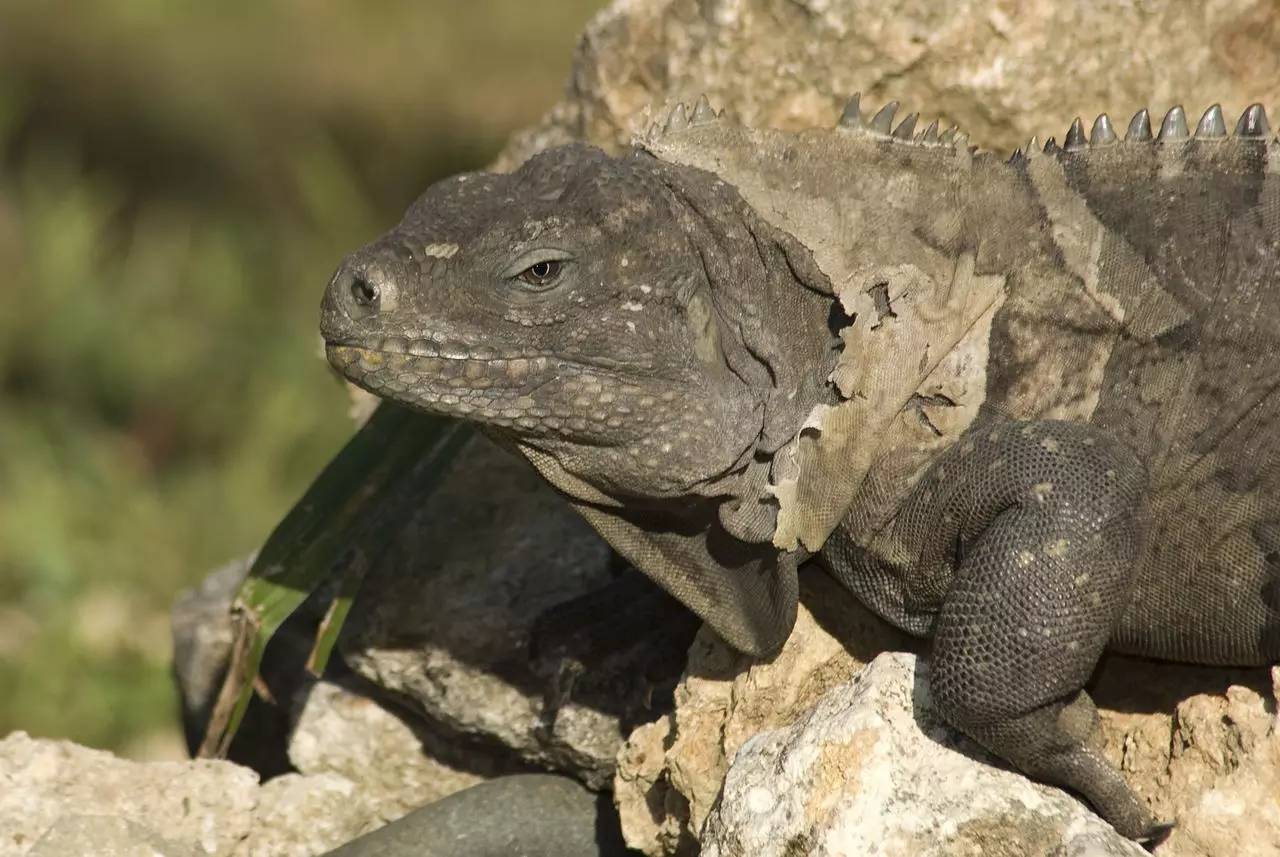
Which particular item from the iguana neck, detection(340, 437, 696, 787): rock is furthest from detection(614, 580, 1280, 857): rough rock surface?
the iguana neck

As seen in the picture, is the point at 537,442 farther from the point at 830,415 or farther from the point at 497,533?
the point at 497,533

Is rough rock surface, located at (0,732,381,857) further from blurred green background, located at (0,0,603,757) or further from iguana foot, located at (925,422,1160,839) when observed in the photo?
iguana foot, located at (925,422,1160,839)

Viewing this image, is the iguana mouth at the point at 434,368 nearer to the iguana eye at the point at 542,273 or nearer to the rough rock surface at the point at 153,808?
the iguana eye at the point at 542,273

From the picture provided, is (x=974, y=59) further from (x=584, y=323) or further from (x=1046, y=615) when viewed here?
(x=1046, y=615)

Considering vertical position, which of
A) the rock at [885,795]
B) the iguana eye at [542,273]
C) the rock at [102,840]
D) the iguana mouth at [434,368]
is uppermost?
the iguana eye at [542,273]

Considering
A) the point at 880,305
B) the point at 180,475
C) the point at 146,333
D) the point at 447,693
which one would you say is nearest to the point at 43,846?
the point at 447,693

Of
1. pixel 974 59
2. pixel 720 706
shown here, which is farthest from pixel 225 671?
pixel 974 59

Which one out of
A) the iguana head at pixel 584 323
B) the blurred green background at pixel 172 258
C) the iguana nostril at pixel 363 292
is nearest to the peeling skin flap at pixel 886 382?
the iguana head at pixel 584 323
